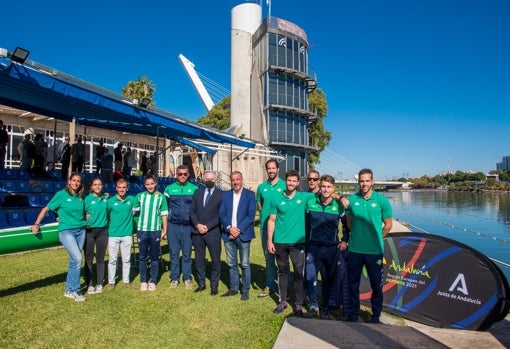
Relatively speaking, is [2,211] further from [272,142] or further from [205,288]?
[272,142]

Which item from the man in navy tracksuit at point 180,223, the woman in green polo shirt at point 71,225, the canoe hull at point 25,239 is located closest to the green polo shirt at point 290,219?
the man in navy tracksuit at point 180,223

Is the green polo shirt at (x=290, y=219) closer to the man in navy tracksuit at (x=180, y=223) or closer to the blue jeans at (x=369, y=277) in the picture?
the blue jeans at (x=369, y=277)

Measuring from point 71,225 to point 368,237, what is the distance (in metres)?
4.06

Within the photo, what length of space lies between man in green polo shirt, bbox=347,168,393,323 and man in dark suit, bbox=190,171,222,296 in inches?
81.0

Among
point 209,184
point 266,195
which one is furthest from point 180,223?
point 266,195

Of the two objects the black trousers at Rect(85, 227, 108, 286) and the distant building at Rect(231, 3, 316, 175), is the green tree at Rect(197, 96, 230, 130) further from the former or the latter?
the black trousers at Rect(85, 227, 108, 286)

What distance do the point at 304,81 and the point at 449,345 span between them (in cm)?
3276

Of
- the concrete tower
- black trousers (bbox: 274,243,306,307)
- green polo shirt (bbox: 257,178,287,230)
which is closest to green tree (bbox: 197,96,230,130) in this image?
the concrete tower

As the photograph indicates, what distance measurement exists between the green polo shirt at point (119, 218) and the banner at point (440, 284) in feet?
12.1

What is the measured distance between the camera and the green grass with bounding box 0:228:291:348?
147 inches

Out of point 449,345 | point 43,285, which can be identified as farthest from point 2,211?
point 449,345

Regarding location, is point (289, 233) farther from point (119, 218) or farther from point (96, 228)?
point (96, 228)

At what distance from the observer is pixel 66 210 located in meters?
4.93

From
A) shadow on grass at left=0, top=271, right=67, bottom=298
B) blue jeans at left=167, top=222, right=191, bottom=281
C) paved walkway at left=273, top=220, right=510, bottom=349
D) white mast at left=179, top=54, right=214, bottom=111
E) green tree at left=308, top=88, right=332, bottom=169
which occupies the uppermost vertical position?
white mast at left=179, top=54, right=214, bottom=111
